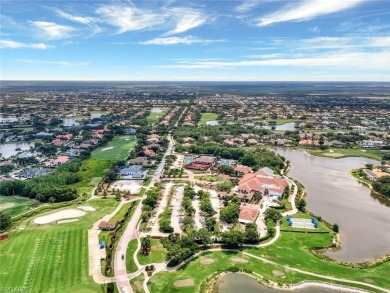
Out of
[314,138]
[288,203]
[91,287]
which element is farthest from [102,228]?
[314,138]

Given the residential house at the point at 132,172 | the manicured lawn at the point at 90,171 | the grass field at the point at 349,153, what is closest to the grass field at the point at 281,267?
the manicured lawn at the point at 90,171

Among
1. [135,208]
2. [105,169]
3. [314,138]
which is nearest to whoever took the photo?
[135,208]

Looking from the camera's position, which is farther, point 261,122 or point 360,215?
point 261,122

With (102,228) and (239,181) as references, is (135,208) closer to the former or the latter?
(102,228)

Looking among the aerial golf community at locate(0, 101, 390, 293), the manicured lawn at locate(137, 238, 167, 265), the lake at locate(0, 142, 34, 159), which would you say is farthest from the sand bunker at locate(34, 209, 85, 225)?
the lake at locate(0, 142, 34, 159)

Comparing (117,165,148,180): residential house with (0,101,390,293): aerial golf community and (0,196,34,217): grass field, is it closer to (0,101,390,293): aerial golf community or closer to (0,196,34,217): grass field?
(0,101,390,293): aerial golf community

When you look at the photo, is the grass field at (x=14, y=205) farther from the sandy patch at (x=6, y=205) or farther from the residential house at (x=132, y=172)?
the residential house at (x=132, y=172)
